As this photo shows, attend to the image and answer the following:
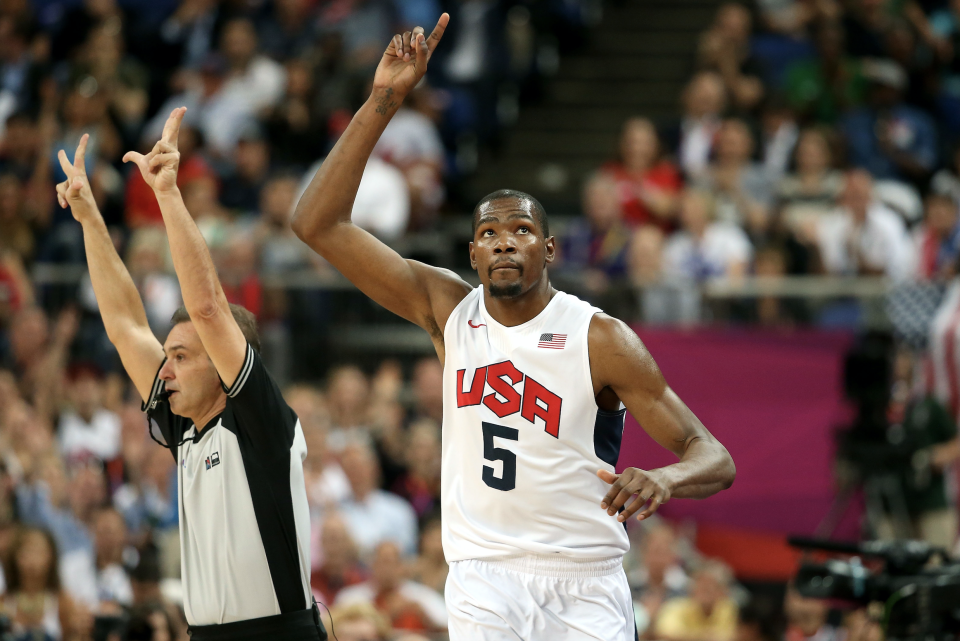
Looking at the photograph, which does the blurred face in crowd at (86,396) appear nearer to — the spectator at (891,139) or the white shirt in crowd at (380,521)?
the white shirt in crowd at (380,521)

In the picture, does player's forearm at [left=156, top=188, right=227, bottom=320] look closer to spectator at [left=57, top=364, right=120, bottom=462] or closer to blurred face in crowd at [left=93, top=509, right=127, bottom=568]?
blurred face in crowd at [left=93, top=509, right=127, bottom=568]

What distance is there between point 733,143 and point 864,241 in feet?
5.42

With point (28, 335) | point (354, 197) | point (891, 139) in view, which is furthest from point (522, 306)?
point (891, 139)

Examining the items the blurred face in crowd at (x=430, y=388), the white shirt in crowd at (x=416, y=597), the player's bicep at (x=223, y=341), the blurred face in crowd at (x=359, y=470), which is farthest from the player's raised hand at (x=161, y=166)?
the blurred face in crowd at (x=430, y=388)

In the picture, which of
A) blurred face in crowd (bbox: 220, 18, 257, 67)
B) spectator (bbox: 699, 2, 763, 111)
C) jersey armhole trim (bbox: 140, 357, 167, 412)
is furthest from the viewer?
blurred face in crowd (bbox: 220, 18, 257, 67)

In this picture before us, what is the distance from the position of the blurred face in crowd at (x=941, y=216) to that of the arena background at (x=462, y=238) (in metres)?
0.02

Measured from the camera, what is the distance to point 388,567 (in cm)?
977

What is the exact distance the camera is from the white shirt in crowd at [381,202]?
1309cm

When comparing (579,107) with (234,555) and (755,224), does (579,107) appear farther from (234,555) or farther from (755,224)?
(234,555)

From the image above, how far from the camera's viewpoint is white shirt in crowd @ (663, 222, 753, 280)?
11766 mm

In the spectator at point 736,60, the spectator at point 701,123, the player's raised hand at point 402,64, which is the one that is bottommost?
the player's raised hand at point 402,64

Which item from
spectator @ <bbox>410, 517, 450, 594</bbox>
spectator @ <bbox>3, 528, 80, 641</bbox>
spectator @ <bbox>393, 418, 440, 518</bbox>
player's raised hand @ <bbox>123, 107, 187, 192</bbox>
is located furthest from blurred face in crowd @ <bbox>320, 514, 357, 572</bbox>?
player's raised hand @ <bbox>123, 107, 187, 192</bbox>

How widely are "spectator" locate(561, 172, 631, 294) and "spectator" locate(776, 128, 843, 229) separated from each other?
1633mm

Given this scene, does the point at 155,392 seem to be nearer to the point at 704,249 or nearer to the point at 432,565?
the point at 432,565
